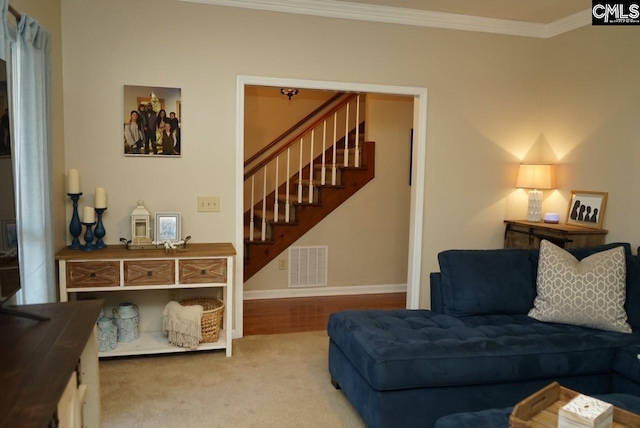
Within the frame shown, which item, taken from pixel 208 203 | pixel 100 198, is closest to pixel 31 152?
pixel 100 198

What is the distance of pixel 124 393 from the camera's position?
9.80ft

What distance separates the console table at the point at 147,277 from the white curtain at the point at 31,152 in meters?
0.46

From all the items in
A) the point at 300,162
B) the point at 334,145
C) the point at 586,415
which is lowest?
the point at 586,415

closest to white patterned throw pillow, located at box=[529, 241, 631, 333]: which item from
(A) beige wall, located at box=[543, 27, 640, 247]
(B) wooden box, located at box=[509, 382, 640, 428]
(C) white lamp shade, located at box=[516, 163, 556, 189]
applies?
(A) beige wall, located at box=[543, 27, 640, 247]

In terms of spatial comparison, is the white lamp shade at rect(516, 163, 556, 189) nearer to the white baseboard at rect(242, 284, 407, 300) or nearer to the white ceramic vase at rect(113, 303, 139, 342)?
the white baseboard at rect(242, 284, 407, 300)

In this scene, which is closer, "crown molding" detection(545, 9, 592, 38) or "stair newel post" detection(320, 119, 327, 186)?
"crown molding" detection(545, 9, 592, 38)

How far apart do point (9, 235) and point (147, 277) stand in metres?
1.45

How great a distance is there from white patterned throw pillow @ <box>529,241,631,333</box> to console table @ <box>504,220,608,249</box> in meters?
0.71

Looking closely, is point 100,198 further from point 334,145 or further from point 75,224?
point 334,145

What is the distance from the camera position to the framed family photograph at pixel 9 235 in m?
1.91

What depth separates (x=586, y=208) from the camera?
13.3ft

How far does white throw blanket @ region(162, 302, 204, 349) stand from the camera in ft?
11.5

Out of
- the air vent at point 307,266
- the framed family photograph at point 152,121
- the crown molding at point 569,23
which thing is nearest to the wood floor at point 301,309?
the air vent at point 307,266

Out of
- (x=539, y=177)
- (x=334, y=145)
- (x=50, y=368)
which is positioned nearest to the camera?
(x=50, y=368)
